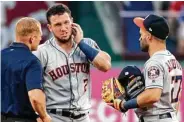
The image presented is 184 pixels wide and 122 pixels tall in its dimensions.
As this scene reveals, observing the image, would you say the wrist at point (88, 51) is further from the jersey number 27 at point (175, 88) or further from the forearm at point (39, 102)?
the jersey number 27 at point (175, 88)

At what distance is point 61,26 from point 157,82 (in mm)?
1344

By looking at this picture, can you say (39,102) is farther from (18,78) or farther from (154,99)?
(154,99)

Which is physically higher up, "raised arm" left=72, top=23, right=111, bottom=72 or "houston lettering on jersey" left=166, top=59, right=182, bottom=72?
"raised arm" left=72, top=23, right=111, bottom=72

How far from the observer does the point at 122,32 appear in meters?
14.6

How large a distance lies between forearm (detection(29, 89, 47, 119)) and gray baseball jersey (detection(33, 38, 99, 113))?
479 millimetres

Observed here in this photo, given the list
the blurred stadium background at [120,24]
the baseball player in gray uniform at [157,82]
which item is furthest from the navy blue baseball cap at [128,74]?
the blurred stadium background at [120,24]

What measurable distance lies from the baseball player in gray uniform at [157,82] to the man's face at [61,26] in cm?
87

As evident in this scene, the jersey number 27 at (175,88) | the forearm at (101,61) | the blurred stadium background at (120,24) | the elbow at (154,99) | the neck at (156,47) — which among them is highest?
the blurred stadium background at (120,24)

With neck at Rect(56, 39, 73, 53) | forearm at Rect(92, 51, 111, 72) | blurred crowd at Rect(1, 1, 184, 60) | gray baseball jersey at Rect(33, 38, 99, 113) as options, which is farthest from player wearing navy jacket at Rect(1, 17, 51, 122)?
blurred crowd at Rect(1, 1, 184, 60)

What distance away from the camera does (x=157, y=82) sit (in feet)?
23.1

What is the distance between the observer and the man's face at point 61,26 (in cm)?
779

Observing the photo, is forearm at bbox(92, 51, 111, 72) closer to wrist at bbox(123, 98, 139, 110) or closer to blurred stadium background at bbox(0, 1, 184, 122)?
wrist at bbox(123, 98, 139, 110)

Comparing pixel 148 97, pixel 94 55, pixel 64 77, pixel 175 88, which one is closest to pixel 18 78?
pixel 64 77

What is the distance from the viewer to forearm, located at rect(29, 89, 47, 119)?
721 cm
